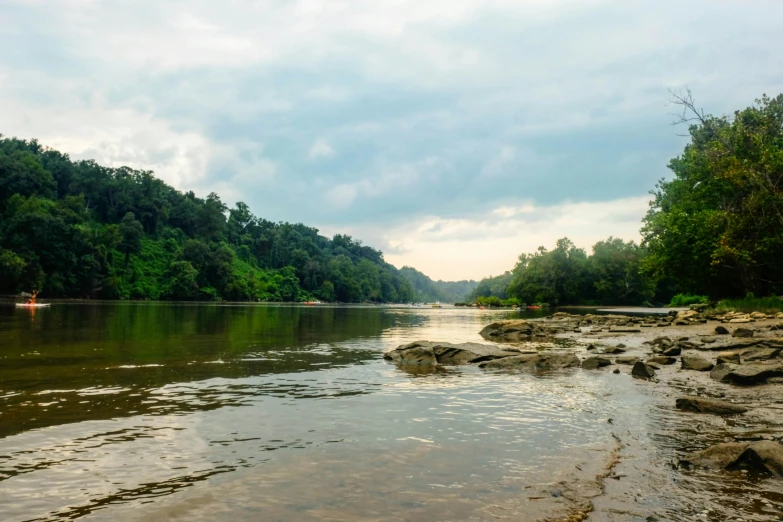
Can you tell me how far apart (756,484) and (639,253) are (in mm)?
161014

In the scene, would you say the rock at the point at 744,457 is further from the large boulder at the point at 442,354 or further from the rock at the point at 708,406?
the large boulder at the point at 442,354

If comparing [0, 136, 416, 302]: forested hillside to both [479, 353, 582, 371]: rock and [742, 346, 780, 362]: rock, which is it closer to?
[479, 353, 582, 371]: rock

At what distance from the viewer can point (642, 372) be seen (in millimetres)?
17344

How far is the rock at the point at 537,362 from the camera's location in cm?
2045

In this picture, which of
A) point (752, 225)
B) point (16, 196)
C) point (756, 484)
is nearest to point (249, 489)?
point (756, 484)

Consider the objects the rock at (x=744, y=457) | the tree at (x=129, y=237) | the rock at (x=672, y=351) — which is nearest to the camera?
the rock at (x=744, y=457)

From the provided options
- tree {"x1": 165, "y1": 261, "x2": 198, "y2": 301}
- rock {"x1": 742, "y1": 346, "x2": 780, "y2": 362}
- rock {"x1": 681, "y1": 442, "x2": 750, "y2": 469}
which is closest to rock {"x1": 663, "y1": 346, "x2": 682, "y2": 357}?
rock {"x1": 742, "y1": 346, "x2": 780, "y2": 362}

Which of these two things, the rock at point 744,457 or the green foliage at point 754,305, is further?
the green foliage at point 754,305

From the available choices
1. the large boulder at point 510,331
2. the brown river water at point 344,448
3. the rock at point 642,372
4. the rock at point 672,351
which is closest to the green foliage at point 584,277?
the large boulder at point 510,331

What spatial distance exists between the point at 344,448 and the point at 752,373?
42.1 ft

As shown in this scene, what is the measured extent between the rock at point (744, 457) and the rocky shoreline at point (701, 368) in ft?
0.04

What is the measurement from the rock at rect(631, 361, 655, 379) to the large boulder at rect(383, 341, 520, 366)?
5459 mm

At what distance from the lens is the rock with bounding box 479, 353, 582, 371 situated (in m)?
20.5

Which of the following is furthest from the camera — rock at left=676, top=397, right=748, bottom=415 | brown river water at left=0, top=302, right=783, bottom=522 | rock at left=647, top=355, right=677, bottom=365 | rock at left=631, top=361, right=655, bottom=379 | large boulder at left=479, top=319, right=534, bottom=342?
large boulder at left=479, top=319, right=534, bottom=342
